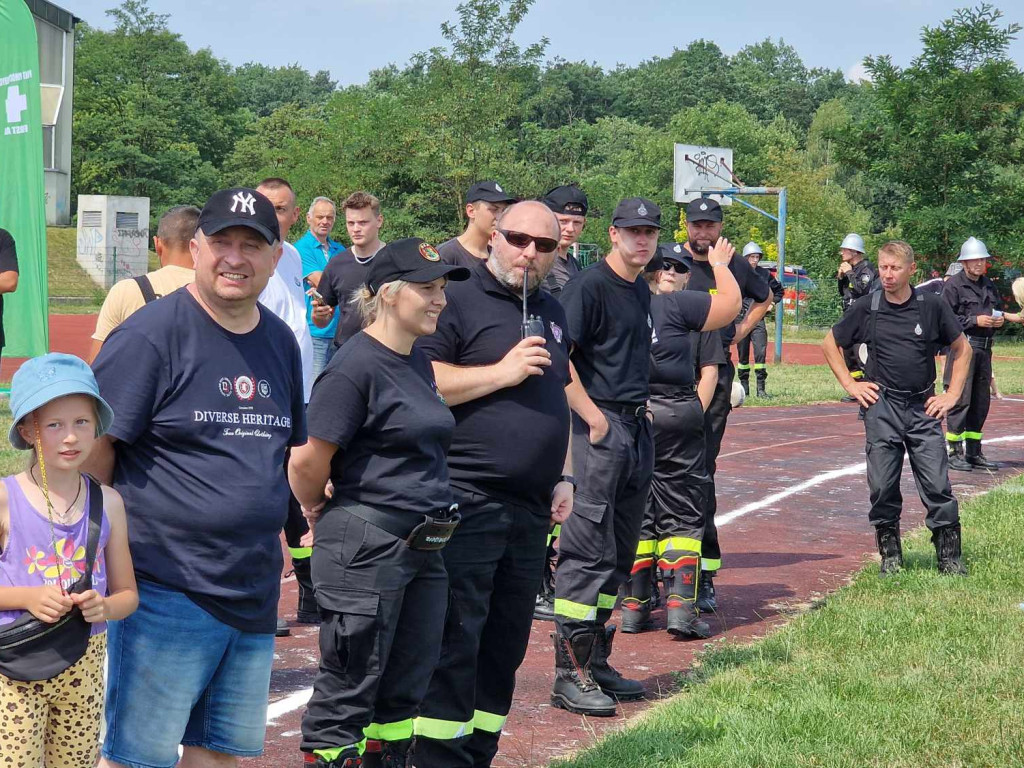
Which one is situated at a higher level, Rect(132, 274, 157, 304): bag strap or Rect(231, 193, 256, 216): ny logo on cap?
Rect(231, 193, 256, 216): ny logo on cap

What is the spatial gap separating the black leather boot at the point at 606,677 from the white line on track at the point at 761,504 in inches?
55.5

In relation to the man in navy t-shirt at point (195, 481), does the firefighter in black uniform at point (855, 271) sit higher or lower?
higher

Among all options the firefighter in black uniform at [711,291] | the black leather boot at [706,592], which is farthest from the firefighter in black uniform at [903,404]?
the black leather boot at [706,592]

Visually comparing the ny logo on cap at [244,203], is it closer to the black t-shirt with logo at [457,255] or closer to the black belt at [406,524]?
the black belt at [406,524]

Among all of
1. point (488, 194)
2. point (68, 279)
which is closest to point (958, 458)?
point (488, 194)

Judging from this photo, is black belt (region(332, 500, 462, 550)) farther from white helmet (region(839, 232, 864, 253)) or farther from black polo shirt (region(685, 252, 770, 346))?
white helmet (region(839, 232, 864, 253))

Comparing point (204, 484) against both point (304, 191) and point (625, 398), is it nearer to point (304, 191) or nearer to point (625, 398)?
point (625, 398)

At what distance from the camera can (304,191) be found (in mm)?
48094

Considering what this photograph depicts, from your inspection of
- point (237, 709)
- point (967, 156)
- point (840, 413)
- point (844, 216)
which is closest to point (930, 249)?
point (967, 156)

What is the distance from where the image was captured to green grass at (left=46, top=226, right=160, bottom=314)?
46656 mm

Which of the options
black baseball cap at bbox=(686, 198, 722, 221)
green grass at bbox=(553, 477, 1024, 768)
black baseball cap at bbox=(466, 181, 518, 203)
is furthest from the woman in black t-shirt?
black baseball cap at bbox=(686, 198, 722, 221)

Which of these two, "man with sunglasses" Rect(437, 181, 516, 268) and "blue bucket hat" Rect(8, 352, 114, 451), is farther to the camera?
"man with sunglasses" Rect(437, 181, 516, 268)

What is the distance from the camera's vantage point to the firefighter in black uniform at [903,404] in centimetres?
905

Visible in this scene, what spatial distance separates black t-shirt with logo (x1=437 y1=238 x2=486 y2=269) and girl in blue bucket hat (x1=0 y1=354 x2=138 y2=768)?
1976mm
